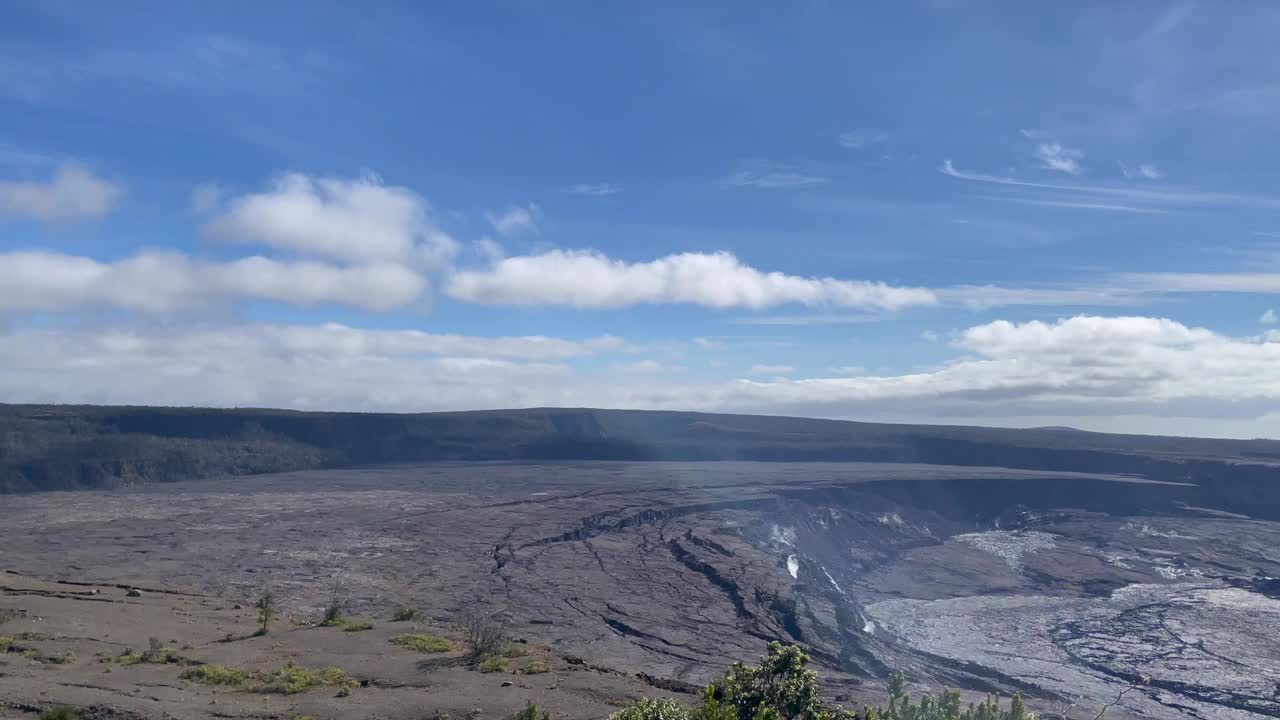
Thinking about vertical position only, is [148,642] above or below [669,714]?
below

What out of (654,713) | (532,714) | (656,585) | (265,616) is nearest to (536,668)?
(532,714)

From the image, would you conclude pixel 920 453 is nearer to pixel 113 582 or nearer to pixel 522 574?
pixel 522 574

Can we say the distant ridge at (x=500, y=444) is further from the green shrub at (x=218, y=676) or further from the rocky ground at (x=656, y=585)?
the green shrub at (x=218, y=676)

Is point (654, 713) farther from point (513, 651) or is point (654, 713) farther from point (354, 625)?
point (354, 625)

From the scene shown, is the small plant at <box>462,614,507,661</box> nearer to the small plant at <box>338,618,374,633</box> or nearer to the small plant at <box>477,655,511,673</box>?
the small plant at <box>477,655,511,673</box>

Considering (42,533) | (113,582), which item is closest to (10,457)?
(42,533)

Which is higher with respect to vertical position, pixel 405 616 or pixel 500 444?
pixel 500 444
